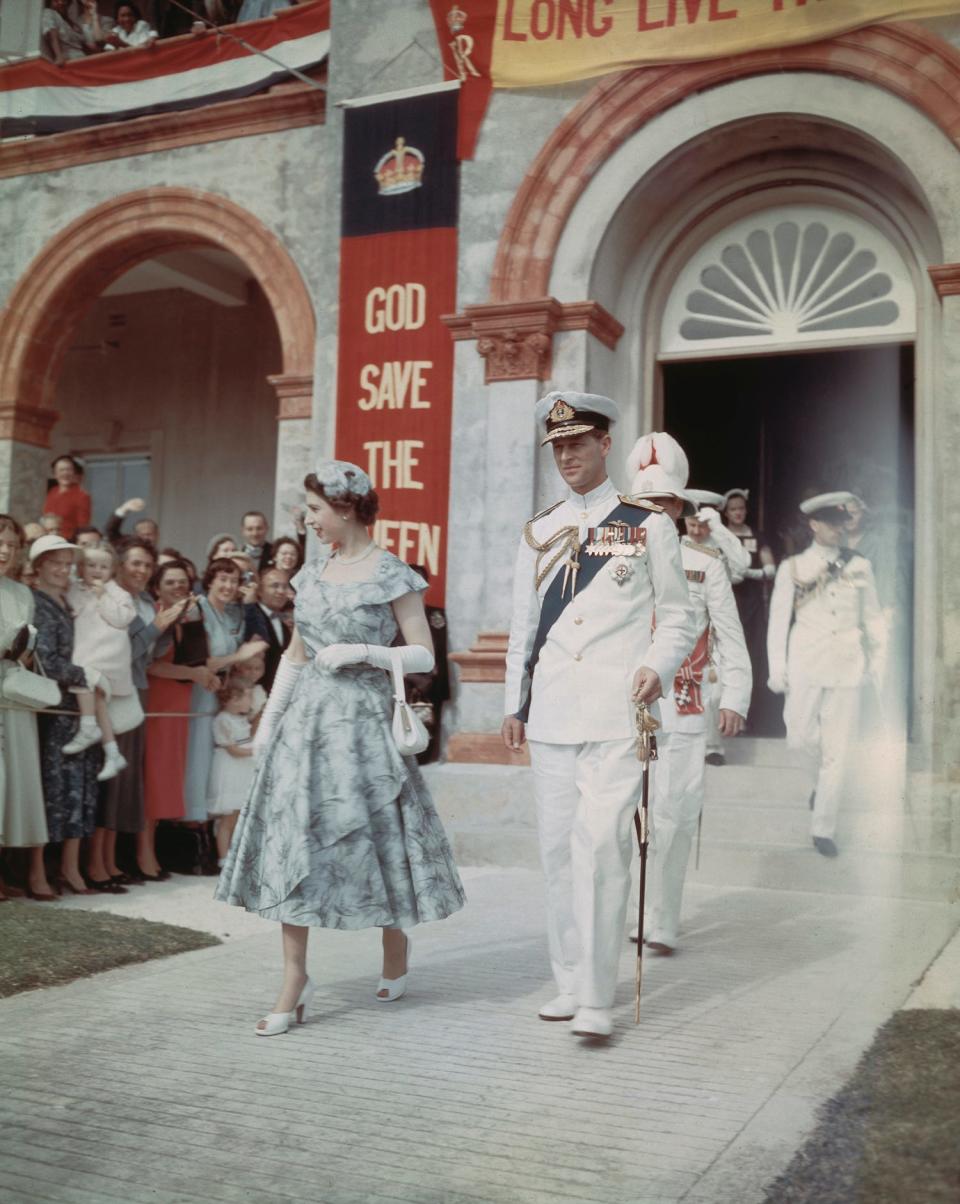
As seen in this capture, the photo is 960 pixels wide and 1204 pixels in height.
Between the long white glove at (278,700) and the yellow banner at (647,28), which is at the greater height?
the yellow banner at (647,28)

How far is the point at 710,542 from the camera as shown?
25.1 ft

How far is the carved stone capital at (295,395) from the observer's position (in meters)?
11.4

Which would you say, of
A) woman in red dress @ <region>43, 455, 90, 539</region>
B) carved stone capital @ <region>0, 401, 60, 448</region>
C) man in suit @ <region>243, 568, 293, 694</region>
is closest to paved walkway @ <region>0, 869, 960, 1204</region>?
man in suit @ <region>243, 568, 293, 694</region>

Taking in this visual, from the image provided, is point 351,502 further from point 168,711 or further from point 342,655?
point 168,711

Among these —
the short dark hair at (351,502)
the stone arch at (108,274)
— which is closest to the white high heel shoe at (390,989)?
the short dark hair at (351,502)

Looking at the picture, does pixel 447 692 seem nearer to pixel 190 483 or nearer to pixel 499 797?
pixel 499 797

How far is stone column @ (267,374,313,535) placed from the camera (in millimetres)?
11328

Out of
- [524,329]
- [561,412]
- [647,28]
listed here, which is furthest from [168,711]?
[647,28]

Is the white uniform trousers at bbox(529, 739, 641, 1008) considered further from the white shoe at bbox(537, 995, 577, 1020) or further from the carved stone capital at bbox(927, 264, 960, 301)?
the carved stone capital at bbox(927, 264, 960, 301)

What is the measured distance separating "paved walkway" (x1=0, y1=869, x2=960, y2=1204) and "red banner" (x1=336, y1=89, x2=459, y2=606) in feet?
15.0

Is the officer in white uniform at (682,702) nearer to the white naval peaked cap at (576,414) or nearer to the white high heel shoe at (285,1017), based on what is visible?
the white naval peaked cap at (576,414)

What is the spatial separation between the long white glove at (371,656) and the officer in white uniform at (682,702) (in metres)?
1.36

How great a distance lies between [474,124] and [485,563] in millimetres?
3228

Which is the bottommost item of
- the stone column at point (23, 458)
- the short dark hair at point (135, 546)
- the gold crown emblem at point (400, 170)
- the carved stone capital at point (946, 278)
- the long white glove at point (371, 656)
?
the long white glove at point (371, 656)
